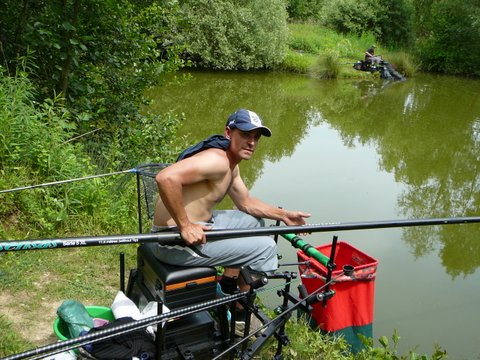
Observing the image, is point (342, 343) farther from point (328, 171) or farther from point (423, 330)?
point (328, 171)

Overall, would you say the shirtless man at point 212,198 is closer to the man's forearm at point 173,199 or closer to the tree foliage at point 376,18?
the man's forearm at point 173,199

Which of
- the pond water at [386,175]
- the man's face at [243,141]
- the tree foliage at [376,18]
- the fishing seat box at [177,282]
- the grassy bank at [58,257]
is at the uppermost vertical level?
the tree foliage at [376,18]

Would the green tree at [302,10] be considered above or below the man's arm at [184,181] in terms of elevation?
above

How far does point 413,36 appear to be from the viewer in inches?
1097

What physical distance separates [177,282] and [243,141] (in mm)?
819

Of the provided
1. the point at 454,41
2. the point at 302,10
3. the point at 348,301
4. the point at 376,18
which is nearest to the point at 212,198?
the point at 348,301

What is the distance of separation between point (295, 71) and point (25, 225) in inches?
723

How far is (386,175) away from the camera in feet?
27.0

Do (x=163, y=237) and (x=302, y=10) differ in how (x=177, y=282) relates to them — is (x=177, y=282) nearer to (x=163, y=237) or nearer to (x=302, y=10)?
(x=163, y=237)

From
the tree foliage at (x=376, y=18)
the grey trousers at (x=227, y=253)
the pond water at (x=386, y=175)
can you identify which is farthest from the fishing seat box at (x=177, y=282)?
the tree foliage at (x=376, y=18)

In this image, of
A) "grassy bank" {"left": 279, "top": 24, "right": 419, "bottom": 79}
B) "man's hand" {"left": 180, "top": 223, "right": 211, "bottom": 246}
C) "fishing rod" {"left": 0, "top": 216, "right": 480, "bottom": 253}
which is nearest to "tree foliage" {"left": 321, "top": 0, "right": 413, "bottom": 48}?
"grassy bank" {"left": 279, "top": 24, "right": 419, "bottom": 79}

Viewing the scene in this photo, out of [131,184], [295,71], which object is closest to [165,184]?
[131,184]

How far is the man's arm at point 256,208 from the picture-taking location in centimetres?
309

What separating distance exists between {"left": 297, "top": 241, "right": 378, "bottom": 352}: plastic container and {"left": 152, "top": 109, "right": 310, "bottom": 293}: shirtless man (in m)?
0.63
